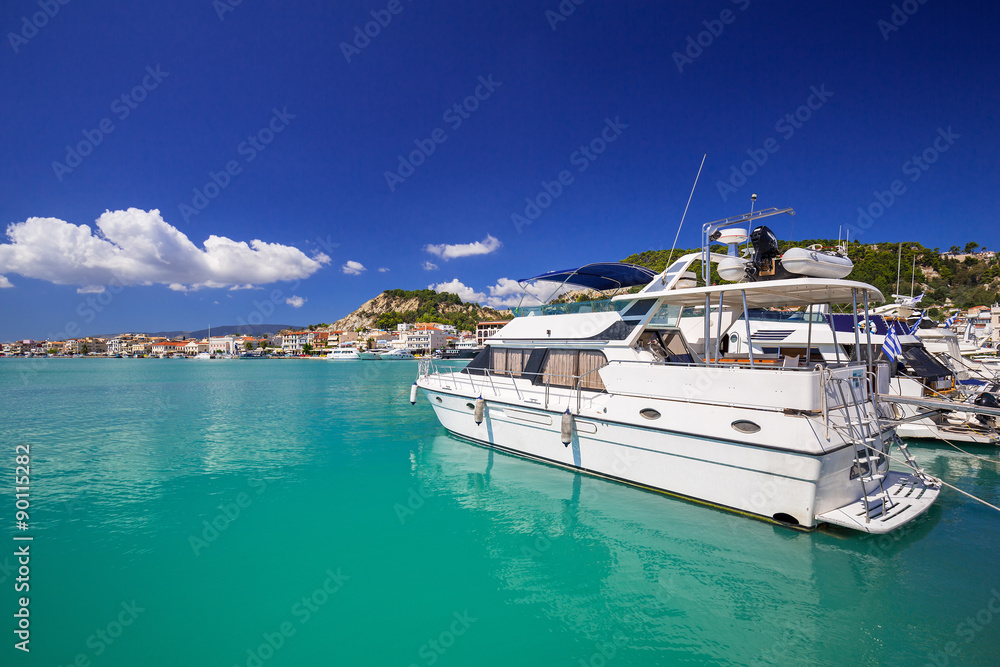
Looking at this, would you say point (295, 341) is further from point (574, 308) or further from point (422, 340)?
point (574, 308)

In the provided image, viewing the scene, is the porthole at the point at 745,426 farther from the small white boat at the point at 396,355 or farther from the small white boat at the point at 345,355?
the small white boat at the point at 345,355

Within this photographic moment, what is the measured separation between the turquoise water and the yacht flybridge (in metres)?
0.57

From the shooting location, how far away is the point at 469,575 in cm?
569

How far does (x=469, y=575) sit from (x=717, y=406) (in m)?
4.74

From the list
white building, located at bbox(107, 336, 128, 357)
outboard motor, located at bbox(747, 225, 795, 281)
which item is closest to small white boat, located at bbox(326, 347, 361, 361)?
outboard motor, located at bbox(747, 225, 795, 281)

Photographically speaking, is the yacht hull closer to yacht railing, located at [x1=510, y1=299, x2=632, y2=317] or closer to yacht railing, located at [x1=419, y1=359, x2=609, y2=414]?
yacht railing, located at [x1=419, y1=359, x2=609, y2=414]

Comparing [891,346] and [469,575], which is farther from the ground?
[891,346]

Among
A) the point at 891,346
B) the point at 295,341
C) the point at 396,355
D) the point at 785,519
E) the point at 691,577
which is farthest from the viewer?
the point at 295,341

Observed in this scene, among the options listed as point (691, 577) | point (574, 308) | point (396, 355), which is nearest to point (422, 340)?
point (396, 355)

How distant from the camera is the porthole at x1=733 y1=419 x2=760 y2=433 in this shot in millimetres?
6534

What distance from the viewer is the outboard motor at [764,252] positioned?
7.52 meters

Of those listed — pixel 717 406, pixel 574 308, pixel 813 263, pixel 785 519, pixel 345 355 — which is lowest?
pixel 785 519

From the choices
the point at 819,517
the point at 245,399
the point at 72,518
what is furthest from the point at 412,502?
the point at 245,399

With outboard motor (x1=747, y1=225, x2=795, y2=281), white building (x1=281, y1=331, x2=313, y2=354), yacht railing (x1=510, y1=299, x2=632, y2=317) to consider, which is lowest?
yacht railing (x1=510, y1=299, x2=632, y2=317)
